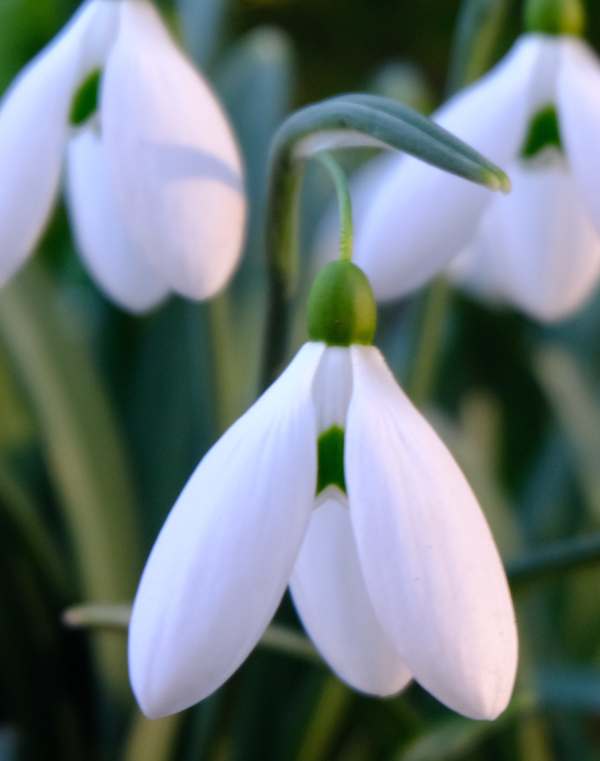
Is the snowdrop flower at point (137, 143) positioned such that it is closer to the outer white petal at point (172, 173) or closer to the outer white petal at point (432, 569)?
the outer white petal at point (172, 173)

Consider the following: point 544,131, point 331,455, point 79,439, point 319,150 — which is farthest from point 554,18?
point 79,439

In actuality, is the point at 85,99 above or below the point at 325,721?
above

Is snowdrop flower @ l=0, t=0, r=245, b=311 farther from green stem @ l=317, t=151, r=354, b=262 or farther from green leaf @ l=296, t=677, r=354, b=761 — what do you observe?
green leaf @ l=296, t=677, r=354, b=761

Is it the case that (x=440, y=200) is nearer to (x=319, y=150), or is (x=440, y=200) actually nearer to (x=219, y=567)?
(x=319, y=150)

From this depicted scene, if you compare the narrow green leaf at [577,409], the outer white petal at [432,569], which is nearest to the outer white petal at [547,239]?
the outer white petal at [432,569]

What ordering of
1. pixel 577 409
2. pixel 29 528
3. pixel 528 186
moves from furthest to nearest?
pixel 577 409
pixel 29 528
pixel 528 186

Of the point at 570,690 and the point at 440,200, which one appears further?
the point at 570,690

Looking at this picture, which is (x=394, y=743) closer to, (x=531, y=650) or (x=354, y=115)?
(x=531, y=650)

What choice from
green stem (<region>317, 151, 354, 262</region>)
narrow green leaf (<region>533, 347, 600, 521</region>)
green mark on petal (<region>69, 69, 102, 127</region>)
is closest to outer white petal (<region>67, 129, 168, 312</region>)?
green mark on petal (<region>69, 69, 102, 127</region>)
